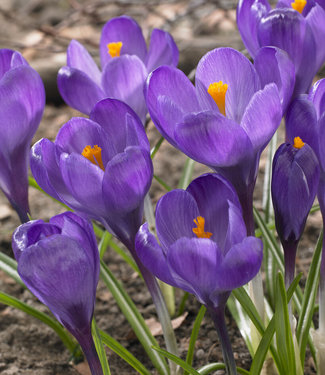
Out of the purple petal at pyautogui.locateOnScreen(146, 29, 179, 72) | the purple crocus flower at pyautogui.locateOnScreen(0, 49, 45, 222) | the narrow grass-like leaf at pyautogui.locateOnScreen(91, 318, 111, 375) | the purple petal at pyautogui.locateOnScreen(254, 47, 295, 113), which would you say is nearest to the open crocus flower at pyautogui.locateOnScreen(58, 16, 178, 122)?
the purple petal at pyautogui.locateOnScreen(146, 29, 179, 72)

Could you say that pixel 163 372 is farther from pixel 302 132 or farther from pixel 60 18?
pixel 60 18

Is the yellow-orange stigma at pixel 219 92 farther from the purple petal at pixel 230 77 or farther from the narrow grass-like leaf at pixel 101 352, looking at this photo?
the narrow grass-like leaf at pixel 101 352

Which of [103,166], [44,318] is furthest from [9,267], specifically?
[103,166]

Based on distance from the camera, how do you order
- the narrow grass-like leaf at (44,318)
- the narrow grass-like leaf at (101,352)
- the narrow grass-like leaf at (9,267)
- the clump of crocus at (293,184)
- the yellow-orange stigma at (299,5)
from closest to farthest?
the clump of crocus at (293,184) < the narrow grass-like leaf at (101,352) < the yellow-orange stigma at (299,5) < the narrow grass-like leaf at (44,318) < the narrow grass-like leaf at (9,267)

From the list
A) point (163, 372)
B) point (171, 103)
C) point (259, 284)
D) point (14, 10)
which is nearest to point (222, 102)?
point (171, 103)

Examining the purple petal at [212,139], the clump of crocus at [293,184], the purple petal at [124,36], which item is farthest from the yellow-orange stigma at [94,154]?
the purple petal at [124,36]
